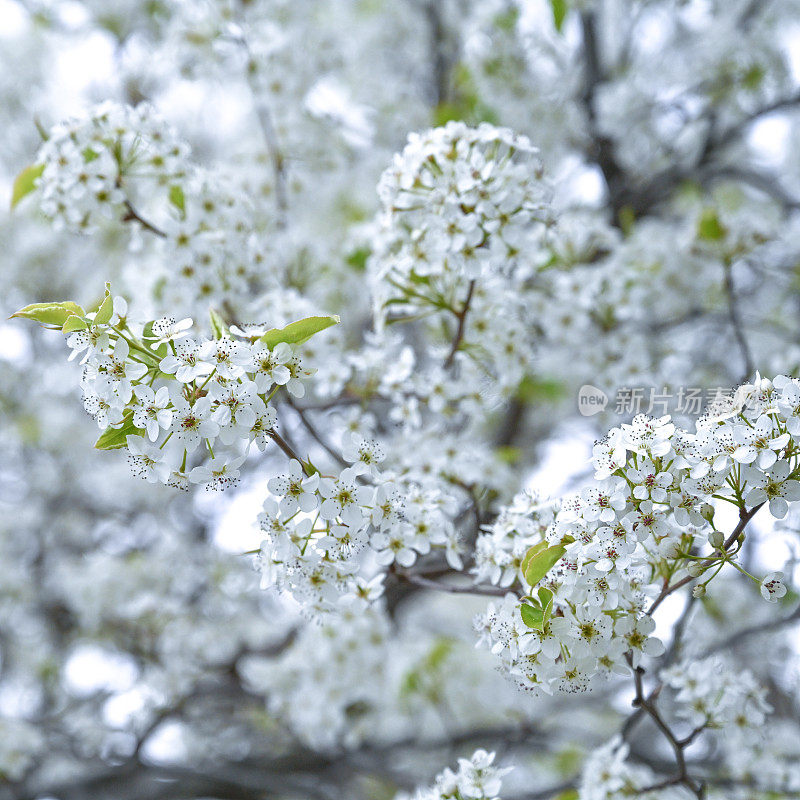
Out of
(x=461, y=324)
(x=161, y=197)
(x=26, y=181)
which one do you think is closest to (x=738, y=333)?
(x=461, y=324)

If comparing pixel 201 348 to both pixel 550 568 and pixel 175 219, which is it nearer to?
pixel 550 568

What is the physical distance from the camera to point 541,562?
1733 millimetres

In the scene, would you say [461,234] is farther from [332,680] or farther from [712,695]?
[332,680]

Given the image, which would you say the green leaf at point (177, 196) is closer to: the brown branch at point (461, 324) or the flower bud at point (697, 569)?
the brown branch at point (461, 324)

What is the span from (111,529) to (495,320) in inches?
189

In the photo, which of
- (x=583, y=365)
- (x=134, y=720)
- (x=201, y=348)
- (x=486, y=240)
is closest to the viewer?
(x=201, y=348)

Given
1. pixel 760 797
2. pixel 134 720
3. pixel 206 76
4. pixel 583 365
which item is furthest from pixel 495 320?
pixel 134 720

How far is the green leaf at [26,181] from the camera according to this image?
283cm

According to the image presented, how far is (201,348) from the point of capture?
171cm

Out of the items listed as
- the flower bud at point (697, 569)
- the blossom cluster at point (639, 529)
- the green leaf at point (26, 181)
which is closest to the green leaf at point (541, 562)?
the blossom cluster at point (639, 529)

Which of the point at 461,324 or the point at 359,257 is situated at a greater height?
the point at 359,257

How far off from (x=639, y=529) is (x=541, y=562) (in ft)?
0.72

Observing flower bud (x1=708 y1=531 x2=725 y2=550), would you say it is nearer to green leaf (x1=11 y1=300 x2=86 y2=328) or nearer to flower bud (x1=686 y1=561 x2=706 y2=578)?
flower bud (x1=686 y1=561 x2=706 y2=578)

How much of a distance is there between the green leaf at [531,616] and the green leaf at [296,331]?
76 cm
